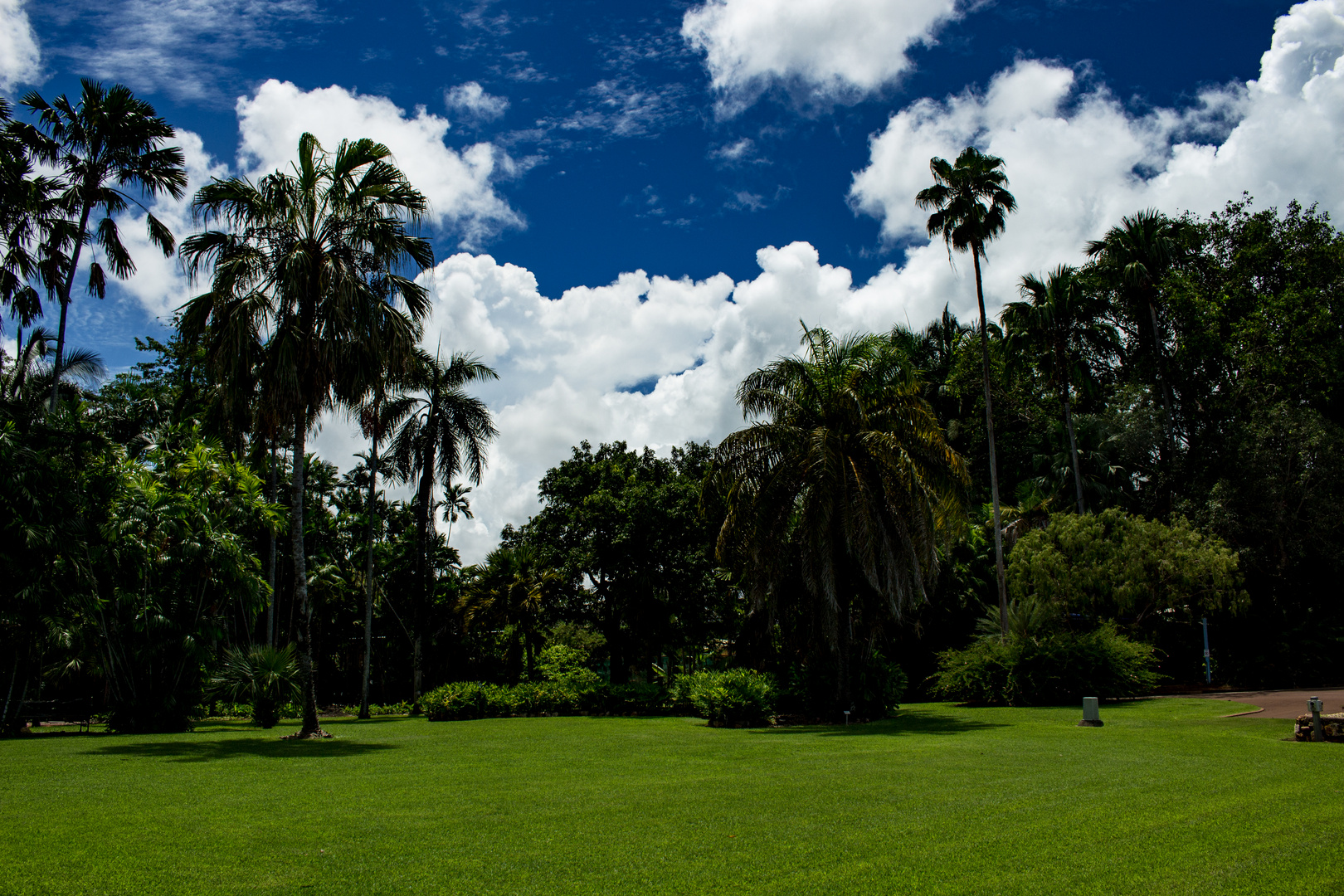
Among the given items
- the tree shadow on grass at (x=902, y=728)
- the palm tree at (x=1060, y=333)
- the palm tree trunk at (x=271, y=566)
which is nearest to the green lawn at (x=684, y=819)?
the tree shadow on grass at (x=902, y=728)

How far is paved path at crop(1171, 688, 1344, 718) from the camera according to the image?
1942cm

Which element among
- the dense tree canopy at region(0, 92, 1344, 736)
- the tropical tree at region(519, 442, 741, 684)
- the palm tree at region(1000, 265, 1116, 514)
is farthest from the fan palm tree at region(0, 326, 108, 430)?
the palm tree at region(1000, 265, 1116, 514)

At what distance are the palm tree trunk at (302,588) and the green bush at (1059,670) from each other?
18378 millimetres

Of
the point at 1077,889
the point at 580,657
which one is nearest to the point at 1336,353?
the point at 580,657

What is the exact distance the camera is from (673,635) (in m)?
→ 31.1

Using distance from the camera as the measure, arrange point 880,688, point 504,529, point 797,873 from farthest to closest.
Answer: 1. point 504,529
2. point 880,688
3. point 797,873

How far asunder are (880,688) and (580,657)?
11453 millimetres

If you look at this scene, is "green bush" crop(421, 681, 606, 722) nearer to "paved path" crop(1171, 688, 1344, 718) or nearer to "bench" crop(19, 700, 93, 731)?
"bench" crop(19, 700, 93, 731)

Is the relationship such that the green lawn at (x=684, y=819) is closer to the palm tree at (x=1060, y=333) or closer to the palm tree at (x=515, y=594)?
the palm tree at (x=515, y=594)

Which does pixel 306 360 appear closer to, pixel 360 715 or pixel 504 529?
pixel 360 715

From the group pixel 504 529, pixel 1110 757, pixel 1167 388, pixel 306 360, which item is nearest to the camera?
pixel 1110 757

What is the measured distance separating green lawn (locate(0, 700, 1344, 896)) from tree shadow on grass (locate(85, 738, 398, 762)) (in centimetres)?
17

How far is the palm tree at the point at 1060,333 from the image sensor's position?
34750mm

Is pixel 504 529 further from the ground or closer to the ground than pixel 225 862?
further from the ground
